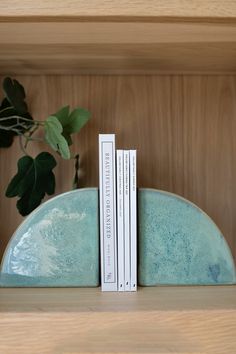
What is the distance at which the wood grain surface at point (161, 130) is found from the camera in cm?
84

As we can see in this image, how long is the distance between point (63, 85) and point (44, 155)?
14 centimetres

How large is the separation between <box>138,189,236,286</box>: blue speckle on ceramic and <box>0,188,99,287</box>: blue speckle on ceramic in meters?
0.07

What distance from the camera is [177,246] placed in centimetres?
68

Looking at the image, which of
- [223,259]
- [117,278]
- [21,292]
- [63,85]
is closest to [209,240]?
[223,259]

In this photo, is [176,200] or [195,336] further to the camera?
[176,200]

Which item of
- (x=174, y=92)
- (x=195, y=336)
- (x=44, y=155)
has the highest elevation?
(x=174, y=92)

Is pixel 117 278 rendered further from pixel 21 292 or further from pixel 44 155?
pixel 44 155

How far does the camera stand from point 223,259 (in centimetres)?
69

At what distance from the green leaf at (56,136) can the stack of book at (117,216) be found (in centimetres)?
6

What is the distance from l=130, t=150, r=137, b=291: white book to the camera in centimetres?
65
